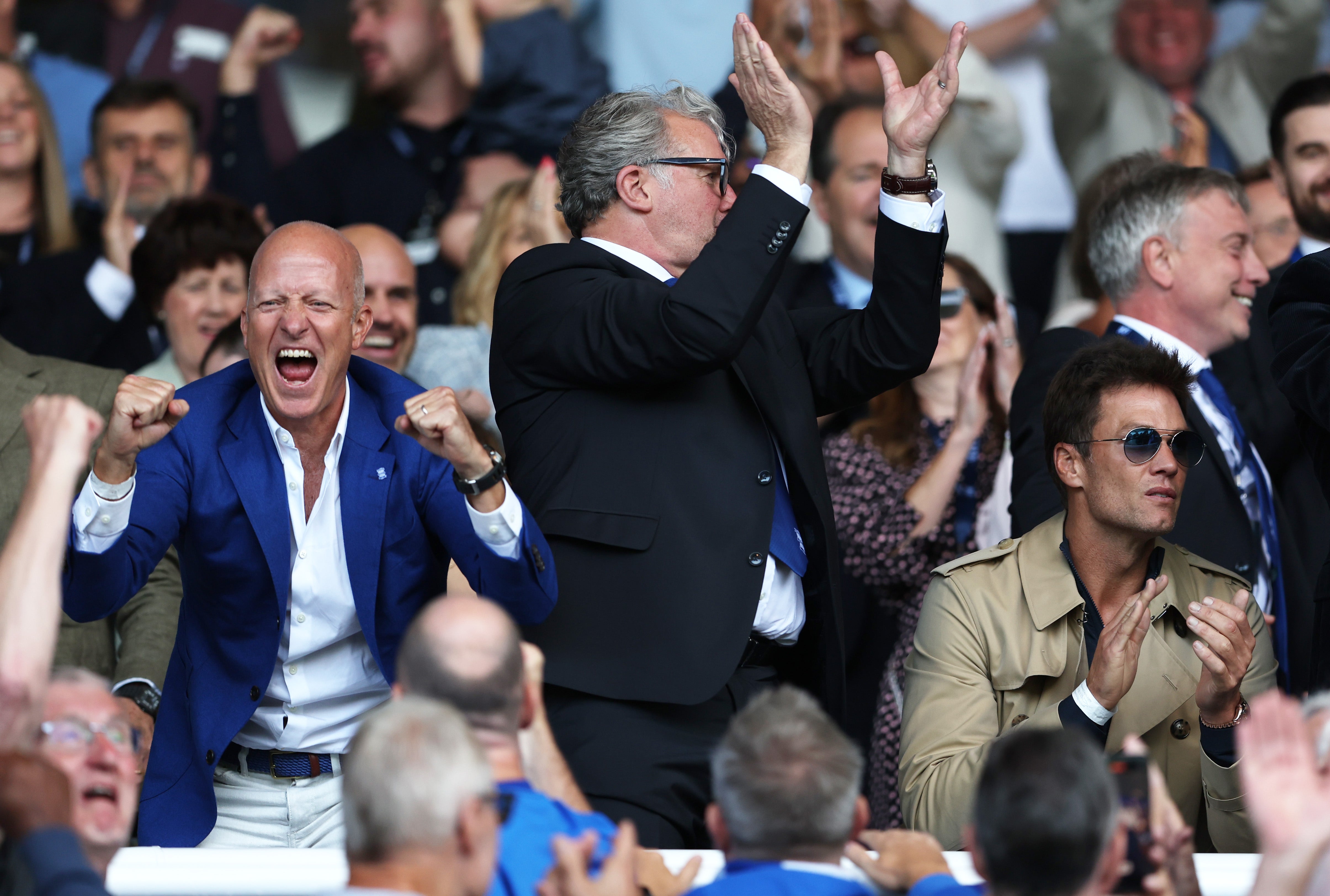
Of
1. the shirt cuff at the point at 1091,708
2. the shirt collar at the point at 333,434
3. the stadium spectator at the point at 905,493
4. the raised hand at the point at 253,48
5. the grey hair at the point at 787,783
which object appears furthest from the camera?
the raised hand at the point at 253,48

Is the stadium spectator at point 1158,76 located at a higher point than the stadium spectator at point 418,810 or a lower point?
higher

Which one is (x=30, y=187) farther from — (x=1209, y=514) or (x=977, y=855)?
(x=977, y=855)

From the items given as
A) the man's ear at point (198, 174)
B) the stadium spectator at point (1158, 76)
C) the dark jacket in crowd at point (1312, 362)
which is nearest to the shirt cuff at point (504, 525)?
the dark jacket in crowd at point (1312, 362)

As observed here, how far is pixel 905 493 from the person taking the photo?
4434mm

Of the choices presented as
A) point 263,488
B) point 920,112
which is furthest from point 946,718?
point 263,488

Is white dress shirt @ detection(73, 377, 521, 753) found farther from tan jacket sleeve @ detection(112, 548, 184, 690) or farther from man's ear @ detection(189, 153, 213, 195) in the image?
man's ear @ detection(189, 153, 213, 195)

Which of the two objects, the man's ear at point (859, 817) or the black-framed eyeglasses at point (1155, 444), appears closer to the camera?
the man's ear at point (859, 817)

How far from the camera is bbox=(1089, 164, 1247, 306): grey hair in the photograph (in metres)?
4.16

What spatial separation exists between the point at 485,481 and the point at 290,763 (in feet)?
2.63

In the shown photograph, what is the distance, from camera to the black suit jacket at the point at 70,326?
17.2ft

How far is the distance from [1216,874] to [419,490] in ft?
5.22

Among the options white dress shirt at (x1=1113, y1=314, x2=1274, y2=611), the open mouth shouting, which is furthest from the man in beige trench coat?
the open mouth shouting

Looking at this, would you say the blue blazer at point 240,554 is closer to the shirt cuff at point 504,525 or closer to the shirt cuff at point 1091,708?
the shirt cuff at point 504,525

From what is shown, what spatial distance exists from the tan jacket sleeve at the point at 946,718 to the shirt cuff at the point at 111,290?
9.92ft
